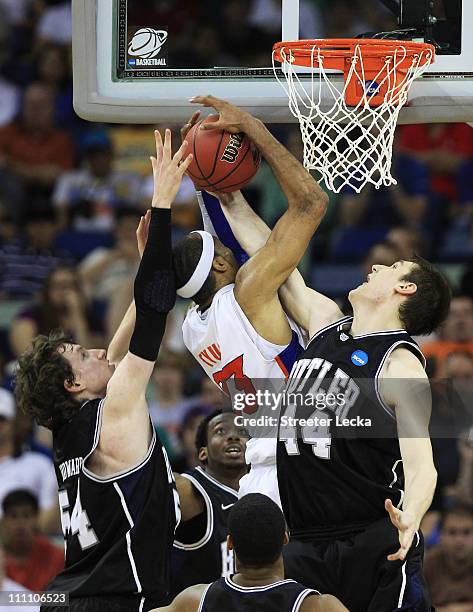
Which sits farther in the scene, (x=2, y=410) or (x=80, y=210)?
(x=80, y=210)

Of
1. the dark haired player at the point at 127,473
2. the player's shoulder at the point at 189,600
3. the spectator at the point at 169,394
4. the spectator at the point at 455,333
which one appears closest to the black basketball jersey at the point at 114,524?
the dark haired player at the point at 127,473

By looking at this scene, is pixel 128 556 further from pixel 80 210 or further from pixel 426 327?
pixel 80 210

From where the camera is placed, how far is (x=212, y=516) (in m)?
5.68

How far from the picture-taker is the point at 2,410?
8.41m

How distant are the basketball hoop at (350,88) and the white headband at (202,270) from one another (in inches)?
23.3

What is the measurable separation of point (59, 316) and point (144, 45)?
3.65m

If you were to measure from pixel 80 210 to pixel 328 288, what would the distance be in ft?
6.73

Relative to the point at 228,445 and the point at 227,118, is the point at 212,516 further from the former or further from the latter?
the point at 227,118

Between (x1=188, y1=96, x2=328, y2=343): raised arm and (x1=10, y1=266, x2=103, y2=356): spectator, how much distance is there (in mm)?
3935

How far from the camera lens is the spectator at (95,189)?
10039 mm

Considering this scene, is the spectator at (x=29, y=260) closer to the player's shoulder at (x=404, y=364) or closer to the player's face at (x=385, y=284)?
the player's face at (x=385, y=284)

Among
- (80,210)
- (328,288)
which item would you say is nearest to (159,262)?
(328,288)

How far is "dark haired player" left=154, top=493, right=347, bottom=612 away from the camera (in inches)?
174

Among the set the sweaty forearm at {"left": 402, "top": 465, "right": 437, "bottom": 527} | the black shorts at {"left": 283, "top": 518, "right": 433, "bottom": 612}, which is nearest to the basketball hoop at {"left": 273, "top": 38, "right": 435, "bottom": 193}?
the sweaty forearm at {"left": 402, "top": 465, "right": 437, "bottom": 527}
